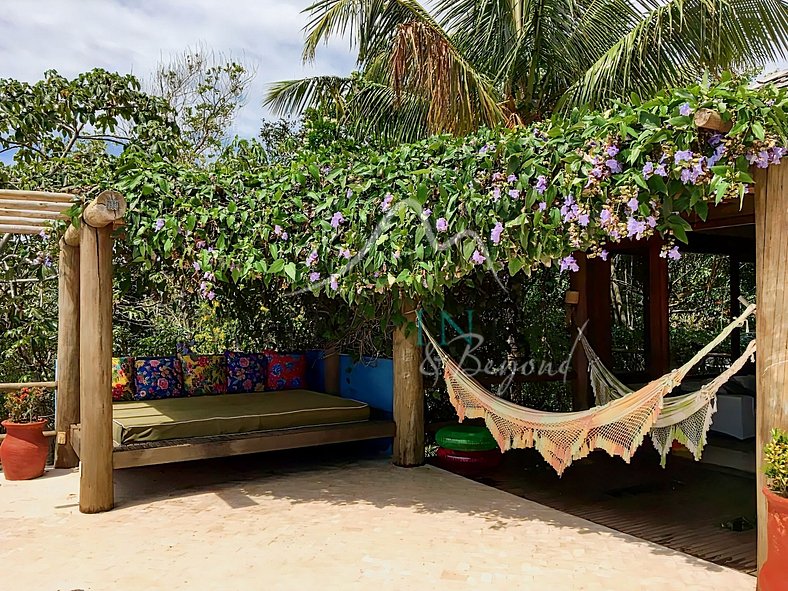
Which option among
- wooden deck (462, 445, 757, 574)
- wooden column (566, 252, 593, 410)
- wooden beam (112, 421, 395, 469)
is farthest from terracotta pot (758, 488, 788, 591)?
wooden column (566, 252, 593, 410)

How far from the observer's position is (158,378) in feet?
17.0

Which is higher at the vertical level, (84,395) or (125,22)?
(125,22)

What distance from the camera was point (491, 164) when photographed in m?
3.03

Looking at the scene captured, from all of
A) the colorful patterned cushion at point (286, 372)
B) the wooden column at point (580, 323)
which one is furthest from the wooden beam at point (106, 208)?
the wooden column at point (580, 323)

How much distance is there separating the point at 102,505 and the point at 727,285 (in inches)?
322

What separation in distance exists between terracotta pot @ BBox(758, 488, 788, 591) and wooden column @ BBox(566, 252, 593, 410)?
3139 mm

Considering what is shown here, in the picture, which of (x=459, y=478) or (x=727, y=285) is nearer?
(x=459, y=478)

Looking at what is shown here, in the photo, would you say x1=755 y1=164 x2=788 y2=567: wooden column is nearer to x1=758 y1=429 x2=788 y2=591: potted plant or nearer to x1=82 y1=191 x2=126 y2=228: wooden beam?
x1=758 y1=429 x2=788 y2=591: potted plant

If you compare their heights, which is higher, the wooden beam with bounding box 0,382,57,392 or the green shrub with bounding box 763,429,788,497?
the green shrub with bounding box 763,429,788,497

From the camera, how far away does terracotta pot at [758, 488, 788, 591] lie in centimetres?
218

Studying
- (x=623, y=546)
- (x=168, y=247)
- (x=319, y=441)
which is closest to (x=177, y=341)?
(x=319, y=441)

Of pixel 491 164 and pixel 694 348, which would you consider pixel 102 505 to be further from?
pixel 694 348

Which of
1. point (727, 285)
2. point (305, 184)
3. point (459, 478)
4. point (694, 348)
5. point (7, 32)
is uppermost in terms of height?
point (7, 32)

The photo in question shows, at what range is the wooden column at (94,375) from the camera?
374 centimetres
